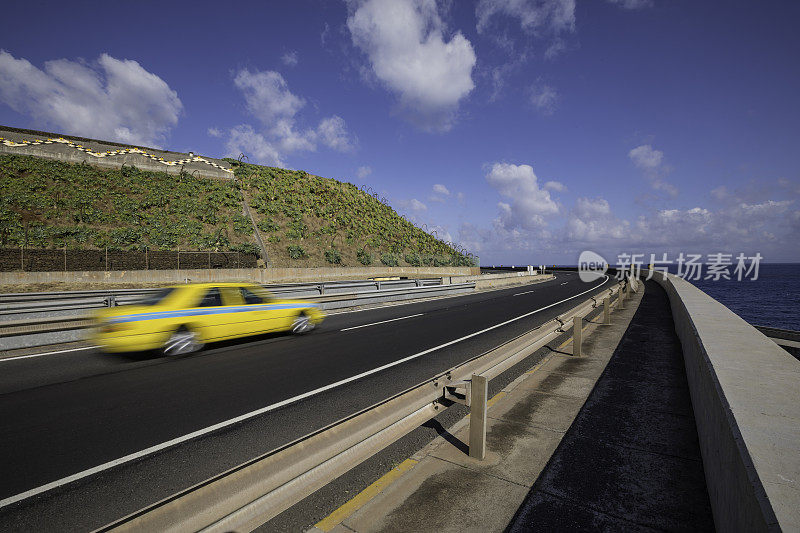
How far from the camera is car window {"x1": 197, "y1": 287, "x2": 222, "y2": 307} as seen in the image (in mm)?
8289

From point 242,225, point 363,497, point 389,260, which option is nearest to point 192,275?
point 242,225

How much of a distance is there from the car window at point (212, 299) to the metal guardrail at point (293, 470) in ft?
21.8

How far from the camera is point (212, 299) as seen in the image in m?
8.46

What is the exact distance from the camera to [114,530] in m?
1.42

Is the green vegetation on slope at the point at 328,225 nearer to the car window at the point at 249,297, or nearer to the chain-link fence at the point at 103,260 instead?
the chain-link fence at the point at 103,260

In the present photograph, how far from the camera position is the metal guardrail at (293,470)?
5.18 ft

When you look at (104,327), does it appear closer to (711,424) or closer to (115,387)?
(115,387)

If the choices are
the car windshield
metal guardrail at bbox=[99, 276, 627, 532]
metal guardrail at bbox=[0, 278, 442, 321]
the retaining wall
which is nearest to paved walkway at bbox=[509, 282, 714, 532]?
metal guardrail at bbox=[99, 276, 627, 532]

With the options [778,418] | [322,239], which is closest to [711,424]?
[778,418]

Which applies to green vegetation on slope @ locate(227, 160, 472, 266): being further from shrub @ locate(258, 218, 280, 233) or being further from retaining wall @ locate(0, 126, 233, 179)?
retaining wall @ locate(0, 126, 233, 179)

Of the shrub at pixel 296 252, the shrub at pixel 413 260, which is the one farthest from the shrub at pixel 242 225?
the shrub at pixel 413 260

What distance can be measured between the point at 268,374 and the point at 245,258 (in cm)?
2982

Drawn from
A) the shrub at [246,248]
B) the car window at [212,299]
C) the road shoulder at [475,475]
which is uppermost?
the shrub at [246,248]

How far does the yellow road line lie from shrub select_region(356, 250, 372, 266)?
4158 centimetres
